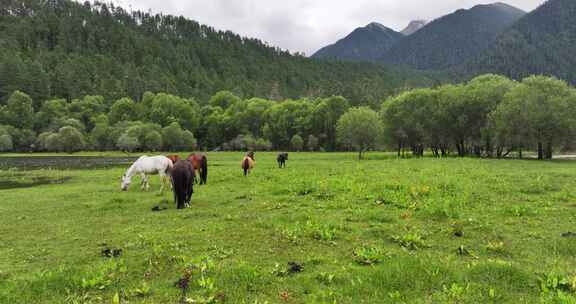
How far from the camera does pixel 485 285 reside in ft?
23.3

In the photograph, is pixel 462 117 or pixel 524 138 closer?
pixel 524 138

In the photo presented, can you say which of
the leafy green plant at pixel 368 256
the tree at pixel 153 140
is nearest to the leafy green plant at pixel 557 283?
the leafy green plant at pixel 368 256

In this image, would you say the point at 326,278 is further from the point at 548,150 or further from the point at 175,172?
the point at 548,150

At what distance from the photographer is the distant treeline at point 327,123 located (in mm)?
49531

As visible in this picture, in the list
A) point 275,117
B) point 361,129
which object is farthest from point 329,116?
point 361,129

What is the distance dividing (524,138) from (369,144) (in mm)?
32852

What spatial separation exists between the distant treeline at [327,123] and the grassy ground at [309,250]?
39.1 meters

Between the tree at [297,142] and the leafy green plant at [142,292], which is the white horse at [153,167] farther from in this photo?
the tree at [297,142]

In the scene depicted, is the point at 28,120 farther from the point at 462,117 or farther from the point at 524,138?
the point at 524,138

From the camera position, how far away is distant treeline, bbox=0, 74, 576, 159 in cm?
4953

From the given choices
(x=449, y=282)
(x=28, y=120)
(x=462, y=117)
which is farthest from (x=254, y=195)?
(x=28, y=120)

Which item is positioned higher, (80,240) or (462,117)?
(462,117)

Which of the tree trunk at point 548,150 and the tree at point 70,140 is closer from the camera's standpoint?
the tree trunk at point 548,150

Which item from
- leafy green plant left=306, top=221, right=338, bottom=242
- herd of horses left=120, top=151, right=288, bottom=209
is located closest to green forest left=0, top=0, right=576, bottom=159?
herd of horses left=120, top=151, right=288, bottom=209
